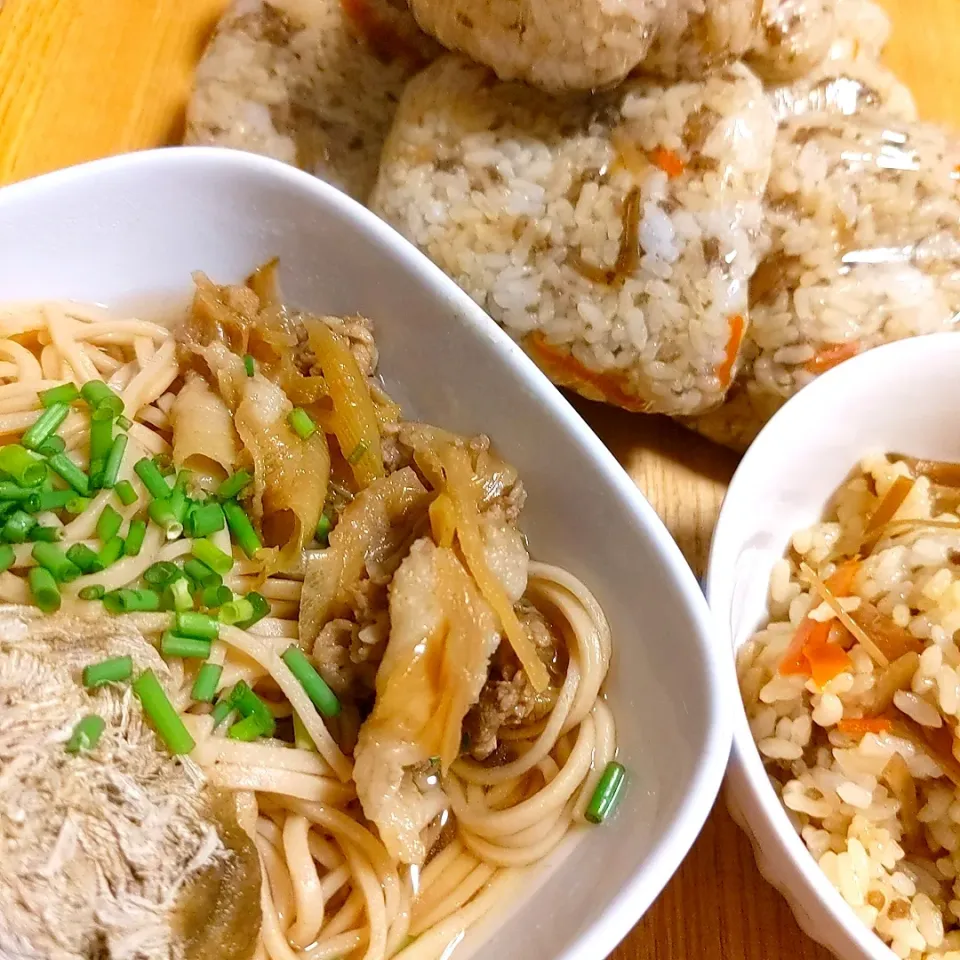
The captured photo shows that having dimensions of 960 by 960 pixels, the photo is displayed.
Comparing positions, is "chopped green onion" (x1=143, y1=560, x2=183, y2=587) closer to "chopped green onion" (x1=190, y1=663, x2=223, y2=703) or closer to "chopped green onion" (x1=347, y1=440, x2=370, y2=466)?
"chopped green onion" (x1=190, y1=663, x2=223, y2=703)

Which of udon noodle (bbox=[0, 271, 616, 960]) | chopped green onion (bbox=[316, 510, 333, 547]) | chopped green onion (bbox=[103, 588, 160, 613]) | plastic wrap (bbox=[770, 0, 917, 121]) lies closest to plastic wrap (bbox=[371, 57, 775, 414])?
plastic wrap (bbox=[770, 0, 917, 121])

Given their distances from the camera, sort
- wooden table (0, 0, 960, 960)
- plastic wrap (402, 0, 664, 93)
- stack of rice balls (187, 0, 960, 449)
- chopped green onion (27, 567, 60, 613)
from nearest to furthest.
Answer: chopped green onion (27, 567, 60, 613) → plastic wrap (402, 0, 664, 93) → stack of rice balls (187, 0, 960, 449) → wooden table (0, 0, 960, 960)

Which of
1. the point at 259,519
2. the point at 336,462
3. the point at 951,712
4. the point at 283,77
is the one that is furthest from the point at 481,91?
the point at 951,712

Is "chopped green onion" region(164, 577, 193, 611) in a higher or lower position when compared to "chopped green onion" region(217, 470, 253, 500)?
lower

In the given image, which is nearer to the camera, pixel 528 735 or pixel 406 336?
pixel 528 735

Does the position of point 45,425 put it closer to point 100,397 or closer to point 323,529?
point 100,397

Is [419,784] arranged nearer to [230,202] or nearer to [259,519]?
[259,519]
